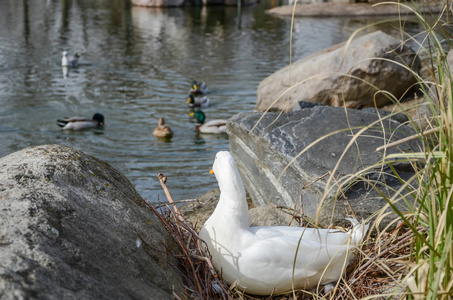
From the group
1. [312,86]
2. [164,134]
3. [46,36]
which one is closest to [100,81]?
[164,134]

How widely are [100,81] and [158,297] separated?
13.2 meters

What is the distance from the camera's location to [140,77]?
15508 mm

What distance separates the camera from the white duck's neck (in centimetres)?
323

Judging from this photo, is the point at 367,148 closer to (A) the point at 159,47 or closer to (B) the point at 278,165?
(B) the point at 278,165

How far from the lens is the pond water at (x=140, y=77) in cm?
999

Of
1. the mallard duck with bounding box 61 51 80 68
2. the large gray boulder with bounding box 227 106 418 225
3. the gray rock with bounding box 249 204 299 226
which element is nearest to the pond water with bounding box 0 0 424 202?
the mallard duck with bounding box 61 51 80 68

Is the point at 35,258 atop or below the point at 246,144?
atop

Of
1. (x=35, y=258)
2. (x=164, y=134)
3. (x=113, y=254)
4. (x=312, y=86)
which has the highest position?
(x=35, y=258)

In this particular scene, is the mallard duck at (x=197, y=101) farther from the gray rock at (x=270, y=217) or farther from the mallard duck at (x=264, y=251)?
the mallard duck at (x=264, y=251)

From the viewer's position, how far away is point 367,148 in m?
4.59

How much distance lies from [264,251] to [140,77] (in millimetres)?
13026

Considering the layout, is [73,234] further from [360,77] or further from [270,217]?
[360,77]

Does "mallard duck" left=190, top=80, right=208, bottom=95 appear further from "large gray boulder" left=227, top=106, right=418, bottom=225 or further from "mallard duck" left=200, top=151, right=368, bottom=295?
"mallard duck" left=200, top=151, right=368, bottom=295

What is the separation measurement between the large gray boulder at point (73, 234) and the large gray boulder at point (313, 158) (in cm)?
130
